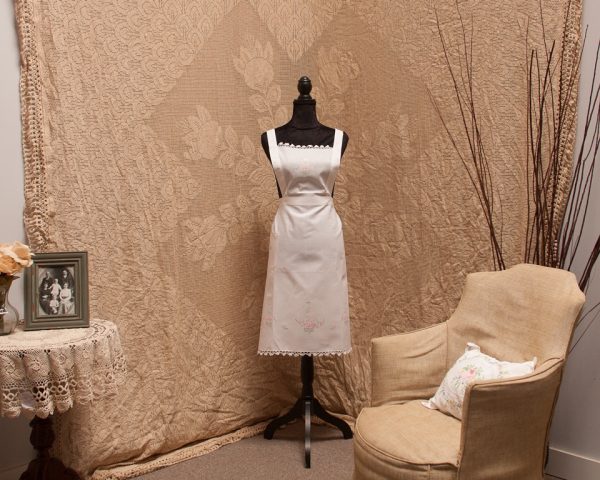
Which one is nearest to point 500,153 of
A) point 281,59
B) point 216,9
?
point 281,59

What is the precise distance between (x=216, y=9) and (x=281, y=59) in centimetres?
38

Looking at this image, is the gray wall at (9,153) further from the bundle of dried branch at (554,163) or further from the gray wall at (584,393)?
the gray wall at (584,393)

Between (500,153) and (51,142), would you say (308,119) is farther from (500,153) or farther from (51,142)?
(51,142)

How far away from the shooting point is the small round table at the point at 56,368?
2.10 m

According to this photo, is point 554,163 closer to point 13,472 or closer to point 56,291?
point 56,291

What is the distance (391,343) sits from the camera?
2438mm

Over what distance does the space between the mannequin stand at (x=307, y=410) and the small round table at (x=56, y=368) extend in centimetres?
94

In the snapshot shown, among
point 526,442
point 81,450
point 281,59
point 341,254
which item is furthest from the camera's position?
point 281,59

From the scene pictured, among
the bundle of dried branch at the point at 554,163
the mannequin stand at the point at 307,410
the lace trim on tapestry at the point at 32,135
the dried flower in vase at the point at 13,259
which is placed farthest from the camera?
the mannequin stand at the point at 307,410

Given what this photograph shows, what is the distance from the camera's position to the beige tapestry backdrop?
8.62 feet

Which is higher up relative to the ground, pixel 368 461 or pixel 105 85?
pixel 105 85

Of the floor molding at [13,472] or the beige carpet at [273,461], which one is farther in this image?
the beige carpet at [273,461]

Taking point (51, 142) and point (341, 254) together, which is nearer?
point (51, 142)

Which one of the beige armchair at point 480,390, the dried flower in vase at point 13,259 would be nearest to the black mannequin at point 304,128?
the beige armchair at point 480,390
